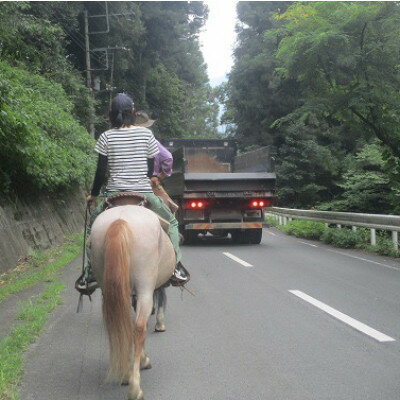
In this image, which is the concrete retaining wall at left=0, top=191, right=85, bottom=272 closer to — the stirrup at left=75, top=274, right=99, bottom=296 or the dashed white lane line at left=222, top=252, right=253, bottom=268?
the dashed white lane line at left=222, top=252, right=253, bottom=268

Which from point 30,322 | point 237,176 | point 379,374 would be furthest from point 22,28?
point 379,374

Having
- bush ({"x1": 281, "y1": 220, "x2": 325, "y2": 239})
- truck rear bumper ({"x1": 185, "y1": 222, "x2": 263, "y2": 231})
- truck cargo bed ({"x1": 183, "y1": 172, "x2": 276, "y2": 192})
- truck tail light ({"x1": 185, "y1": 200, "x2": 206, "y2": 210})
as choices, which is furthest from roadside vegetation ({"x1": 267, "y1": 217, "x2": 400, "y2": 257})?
truck tail light ({"x1": 185, "y1": 200, "x2": 206, "y2": 210})

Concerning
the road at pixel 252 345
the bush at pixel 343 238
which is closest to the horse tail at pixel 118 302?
the road at pixel 252 345

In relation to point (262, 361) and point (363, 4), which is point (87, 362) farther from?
point (363, 4)

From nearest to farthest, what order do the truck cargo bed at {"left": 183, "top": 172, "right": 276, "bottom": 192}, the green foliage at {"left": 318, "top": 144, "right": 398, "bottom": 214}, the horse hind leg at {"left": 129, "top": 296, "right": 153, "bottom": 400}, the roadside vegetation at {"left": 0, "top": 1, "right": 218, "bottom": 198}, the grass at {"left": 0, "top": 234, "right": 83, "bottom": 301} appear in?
the horse hind leg at {"left": 129, "top": 296, "right": 153, "bottom": 400} < the grass at {"left": 0, "top": 234, "right": 83, "bottom": 301} < the roadside vegetation at {"left": 0, "top": 1, "right": 218, "bottom": 198} < the truck cargo bed at {"left": 183, "top": 172, "right": 276, "bottom": 192} < the green foliage at {"left": 318, "top": 144, "right": 398, "bottom": 214}

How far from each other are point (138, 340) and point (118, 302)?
0.31 m

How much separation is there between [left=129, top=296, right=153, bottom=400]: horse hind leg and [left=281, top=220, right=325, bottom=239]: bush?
14.2m

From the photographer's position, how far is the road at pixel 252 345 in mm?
4203

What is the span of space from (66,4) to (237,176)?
1718 centimetres

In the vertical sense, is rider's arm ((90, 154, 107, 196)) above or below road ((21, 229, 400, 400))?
above

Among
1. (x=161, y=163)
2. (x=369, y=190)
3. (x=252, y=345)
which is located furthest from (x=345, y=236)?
A: (x=252, y=345)

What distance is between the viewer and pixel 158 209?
5031 mm

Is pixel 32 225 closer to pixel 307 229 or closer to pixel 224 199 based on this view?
pixel 224 199

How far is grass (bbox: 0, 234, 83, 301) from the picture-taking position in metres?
8.81
